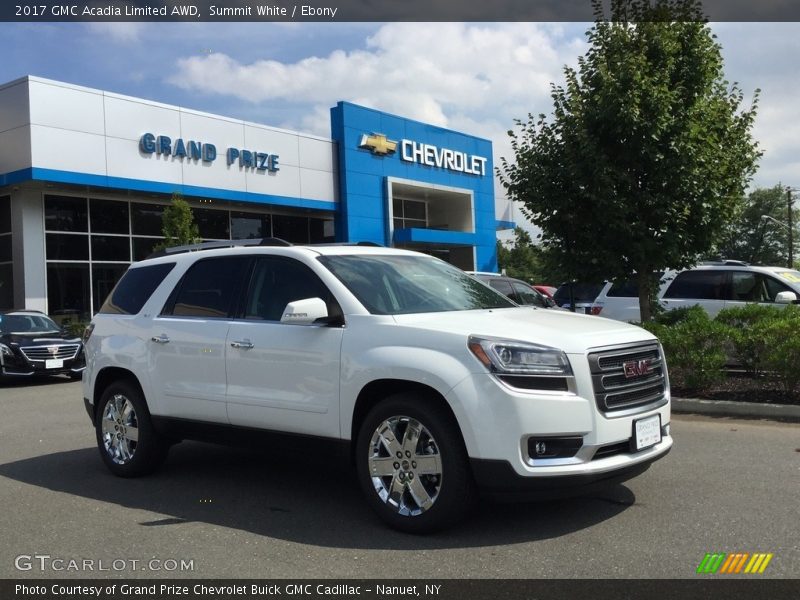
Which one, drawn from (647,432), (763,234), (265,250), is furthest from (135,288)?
(763,234)

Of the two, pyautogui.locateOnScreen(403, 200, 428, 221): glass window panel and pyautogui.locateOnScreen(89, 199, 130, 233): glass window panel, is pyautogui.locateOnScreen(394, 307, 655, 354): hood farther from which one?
pyautogui.locateOnScreen(403, 200, 428, 221): glass window panel

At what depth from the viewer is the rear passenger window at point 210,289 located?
6.07 m

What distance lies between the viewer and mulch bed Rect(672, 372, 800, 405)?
8844 mm

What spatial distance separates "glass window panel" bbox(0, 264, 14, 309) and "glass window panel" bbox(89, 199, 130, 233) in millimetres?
2730

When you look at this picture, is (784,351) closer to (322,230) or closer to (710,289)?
(710,289)

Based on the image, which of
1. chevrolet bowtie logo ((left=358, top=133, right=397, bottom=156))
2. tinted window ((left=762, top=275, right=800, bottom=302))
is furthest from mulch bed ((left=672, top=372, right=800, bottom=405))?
chevrolet bowtie logo ((left=358, top=133, right=397, bottom=156))

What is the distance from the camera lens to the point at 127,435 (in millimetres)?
6625

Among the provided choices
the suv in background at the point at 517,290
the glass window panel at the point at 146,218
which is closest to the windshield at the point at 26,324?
the glass window panel at the point at 146,218

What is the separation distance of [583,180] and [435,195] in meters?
26.9

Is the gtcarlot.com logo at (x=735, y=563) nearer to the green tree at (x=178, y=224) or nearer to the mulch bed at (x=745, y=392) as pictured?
the mulch bed at (x=745, y=392)

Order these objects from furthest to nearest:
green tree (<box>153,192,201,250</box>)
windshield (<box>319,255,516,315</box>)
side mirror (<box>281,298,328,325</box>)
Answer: green tree (<box>153,192,201,250</box>) < windshield (<box>319,255,516,315</box>) < side mirror (<box>281,298,328,325</box>)

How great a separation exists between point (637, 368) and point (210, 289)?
336 centimetres

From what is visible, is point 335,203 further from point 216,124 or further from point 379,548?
point 379,548

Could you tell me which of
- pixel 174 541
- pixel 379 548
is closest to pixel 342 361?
pixel 379 548
